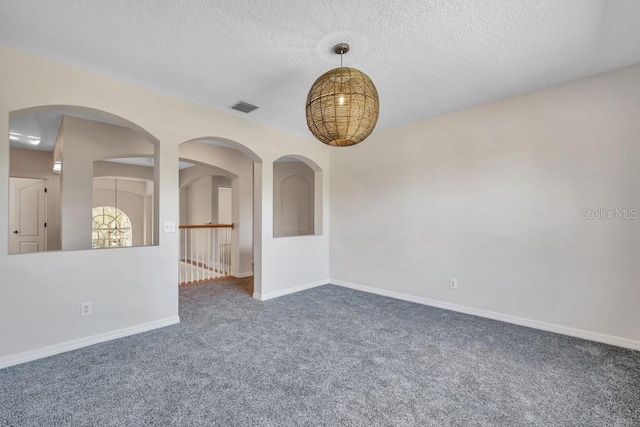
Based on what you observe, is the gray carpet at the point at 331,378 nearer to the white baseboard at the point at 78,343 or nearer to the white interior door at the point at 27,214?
the white baseboard at the point at 78,343

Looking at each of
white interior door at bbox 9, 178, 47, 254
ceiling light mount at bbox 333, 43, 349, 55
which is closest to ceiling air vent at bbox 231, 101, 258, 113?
ceiling light mount at bbox 333, 43, 349, 55

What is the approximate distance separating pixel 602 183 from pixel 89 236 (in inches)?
236

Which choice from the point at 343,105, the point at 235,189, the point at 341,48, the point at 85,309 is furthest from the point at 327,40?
the point at 235,189

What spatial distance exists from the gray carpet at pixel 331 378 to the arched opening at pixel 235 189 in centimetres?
170

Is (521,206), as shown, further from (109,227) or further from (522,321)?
(109,227)

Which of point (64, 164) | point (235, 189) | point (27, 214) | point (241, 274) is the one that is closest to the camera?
point (64, 164)

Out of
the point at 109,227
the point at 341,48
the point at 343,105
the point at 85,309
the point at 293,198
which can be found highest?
the point at 341,48

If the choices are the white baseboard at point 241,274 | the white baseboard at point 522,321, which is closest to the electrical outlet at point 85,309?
the white baseboard at point 241,274

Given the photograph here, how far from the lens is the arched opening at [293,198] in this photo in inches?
272

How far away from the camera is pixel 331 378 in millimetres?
2059

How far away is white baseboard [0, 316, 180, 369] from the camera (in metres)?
2.24

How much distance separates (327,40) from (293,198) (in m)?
5.14

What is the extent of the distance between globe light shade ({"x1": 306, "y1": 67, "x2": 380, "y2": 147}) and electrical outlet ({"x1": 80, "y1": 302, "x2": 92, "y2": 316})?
2.65 m

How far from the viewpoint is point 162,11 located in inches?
73.5
